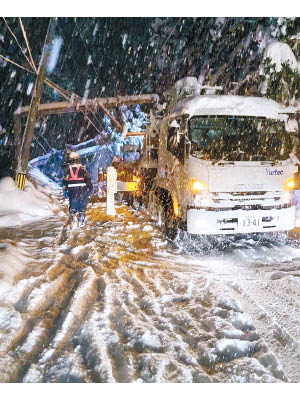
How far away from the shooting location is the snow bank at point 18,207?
873 cm

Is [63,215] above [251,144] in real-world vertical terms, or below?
below

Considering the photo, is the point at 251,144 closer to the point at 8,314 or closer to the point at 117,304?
the point at 117,304

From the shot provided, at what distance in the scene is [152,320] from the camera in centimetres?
358

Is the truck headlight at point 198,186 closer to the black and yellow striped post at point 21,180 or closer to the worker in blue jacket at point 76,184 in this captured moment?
the worker in blue jacket at point 76,184

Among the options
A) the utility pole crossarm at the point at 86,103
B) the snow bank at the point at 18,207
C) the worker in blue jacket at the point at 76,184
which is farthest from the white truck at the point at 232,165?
the utility pole crossarm at the point at 86,103

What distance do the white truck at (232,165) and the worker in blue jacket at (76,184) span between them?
2347 mm

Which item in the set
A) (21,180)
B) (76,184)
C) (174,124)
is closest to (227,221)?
(174,124)

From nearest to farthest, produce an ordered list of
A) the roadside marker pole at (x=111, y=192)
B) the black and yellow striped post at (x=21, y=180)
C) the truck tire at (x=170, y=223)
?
the truck tire at (x=170, y=223) < the roadside marker pole at (x=111, y=192) < the black and yellow striped post at (x=21, y=180)

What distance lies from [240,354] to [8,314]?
2.32m

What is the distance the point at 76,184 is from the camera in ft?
26.2

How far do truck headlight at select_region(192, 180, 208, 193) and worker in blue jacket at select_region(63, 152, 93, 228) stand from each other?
10.2ft

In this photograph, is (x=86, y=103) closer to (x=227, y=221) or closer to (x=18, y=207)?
(x=18, y=207)

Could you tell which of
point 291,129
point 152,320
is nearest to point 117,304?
point 152,320

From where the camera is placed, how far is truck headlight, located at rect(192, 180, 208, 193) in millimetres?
5852
